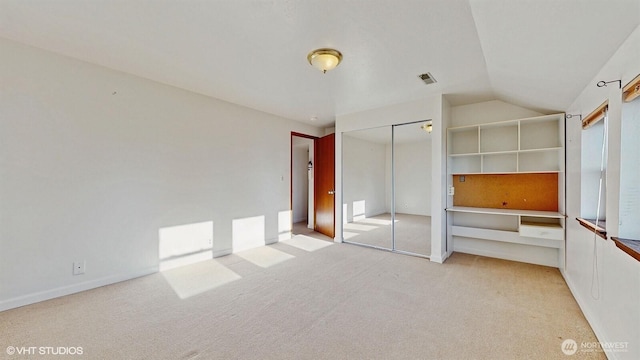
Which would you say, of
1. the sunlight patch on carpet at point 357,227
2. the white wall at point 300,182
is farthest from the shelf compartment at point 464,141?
the white wall at point 300,182

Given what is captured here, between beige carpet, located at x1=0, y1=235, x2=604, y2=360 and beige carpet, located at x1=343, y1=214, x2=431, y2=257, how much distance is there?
0.87 meters

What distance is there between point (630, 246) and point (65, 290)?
472 centimetres

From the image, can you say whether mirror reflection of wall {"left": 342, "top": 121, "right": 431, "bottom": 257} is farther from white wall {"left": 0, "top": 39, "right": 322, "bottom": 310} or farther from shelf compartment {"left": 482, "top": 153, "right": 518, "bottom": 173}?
white wall {"left": 0, "top": 39, "right": 322, "bottom": 310}

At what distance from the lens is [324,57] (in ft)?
7.88

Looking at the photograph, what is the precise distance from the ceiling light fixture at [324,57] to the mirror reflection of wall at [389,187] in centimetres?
203

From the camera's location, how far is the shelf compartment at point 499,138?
3708 millimetres

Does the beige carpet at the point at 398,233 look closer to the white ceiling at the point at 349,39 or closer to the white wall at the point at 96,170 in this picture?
the white ceiling at the point at 349,39

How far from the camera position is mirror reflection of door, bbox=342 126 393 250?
4492 mm

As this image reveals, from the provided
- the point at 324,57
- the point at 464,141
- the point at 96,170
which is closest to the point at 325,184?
the point at 464,141

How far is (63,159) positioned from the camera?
8.57 ft

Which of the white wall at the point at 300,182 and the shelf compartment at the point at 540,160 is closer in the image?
the shelf compartment at the point at 540,160

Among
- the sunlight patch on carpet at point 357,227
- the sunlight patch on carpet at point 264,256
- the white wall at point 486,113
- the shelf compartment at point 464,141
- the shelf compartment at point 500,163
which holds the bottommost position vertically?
the sunlight patch on carpet at point 264,256

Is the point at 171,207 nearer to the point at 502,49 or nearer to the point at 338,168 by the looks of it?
the point at 338,168

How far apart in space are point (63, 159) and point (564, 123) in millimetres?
5875
